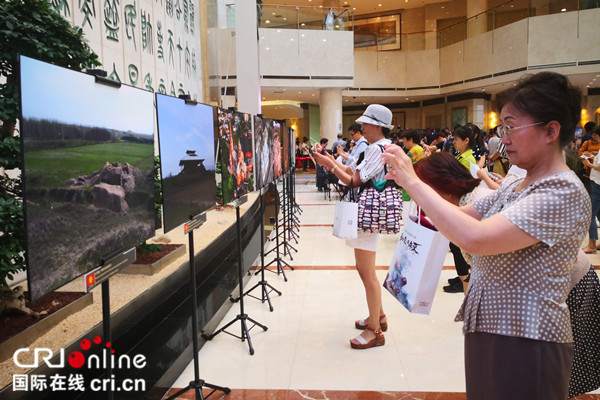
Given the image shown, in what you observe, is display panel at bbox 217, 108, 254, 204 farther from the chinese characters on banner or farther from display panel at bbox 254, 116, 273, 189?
the chinese characters on banner

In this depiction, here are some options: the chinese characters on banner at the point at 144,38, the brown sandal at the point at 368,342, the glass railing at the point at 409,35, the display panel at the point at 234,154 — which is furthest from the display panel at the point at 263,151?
the glass railing at the point at 409,35

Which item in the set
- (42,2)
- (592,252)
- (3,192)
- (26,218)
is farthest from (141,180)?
(592,252)

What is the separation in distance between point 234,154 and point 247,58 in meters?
5.70

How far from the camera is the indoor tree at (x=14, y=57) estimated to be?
2.18m

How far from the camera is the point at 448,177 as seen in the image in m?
2.02

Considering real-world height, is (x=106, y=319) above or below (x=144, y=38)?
below

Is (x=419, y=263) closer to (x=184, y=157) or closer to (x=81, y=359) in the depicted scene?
(x=184, y=157)

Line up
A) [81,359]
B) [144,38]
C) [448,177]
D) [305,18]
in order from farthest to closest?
[305,18] → [144,38] → [81,359] → [448,177]

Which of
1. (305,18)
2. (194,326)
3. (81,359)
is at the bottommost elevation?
(81,359)

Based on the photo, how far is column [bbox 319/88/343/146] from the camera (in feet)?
61.0

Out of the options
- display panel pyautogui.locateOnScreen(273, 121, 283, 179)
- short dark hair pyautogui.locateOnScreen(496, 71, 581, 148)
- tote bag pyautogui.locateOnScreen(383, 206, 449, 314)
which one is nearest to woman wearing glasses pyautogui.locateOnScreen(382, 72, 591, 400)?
short dark hair pyautogui.locateOnScreen(496, 71, 581, 148)

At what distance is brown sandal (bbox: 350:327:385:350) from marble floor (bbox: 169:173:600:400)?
42mm

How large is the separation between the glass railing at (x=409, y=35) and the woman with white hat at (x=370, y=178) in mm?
14013

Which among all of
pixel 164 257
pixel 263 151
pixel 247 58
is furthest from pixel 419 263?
pixel 247 58
